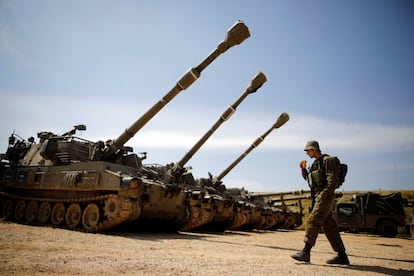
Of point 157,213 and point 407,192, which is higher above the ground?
point 407,192

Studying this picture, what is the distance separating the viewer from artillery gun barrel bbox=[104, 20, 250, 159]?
949 centimetres

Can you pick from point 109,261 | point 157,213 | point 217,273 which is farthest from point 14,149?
point 217,273

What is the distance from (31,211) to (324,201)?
401 inches

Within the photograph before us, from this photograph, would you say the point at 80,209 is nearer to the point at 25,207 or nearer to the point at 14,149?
the point at 25,207

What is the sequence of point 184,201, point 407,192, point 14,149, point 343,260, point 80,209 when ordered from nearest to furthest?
1. point 343,260
2. point 80,209
3. point 184,201
4. point 14,149
5. point 407,192

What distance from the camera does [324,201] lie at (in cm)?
480

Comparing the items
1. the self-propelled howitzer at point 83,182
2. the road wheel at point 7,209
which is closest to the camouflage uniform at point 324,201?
the self-propelled howitzer at point 83,182

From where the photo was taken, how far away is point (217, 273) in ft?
11.9

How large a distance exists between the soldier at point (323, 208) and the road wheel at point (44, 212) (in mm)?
8638

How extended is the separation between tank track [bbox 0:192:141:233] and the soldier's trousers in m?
5.18

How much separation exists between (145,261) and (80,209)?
6.13m

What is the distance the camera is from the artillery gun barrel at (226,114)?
14414mm

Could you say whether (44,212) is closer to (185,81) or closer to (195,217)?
(195,217)

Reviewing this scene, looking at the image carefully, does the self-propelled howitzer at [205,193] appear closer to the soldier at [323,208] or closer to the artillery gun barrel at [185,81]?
the artillery gun barrel at [185,81]
